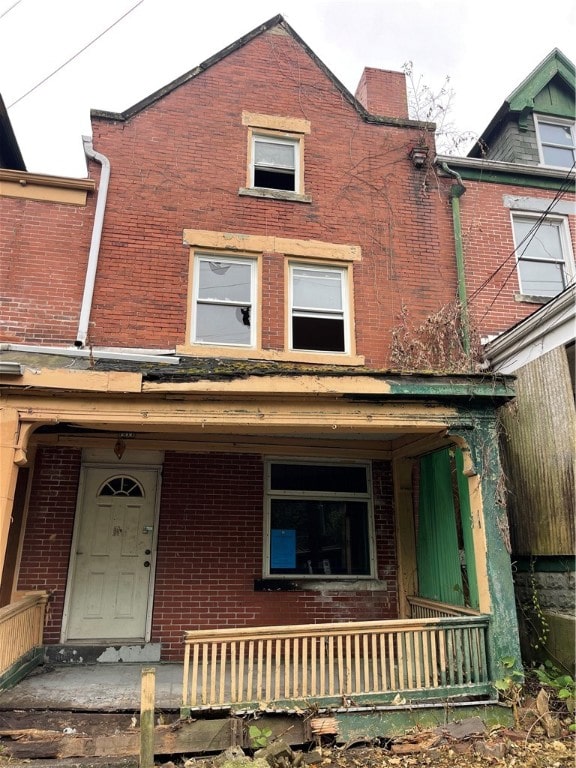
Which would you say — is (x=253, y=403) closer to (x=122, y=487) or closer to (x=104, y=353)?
(x=104, y=353)

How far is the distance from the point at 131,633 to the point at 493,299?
732 centimetres

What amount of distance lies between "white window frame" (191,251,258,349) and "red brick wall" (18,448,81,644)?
7.98 feet

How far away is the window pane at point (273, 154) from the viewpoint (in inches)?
366

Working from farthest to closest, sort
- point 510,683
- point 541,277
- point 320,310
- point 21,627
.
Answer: point 541,277 < point 320,310 < point 21,627 < point 510,683

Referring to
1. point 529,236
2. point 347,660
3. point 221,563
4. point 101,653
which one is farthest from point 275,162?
point 101,653

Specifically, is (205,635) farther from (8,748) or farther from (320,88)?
(320,88)

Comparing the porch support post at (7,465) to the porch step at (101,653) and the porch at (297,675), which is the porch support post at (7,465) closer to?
the porch at (297,675)

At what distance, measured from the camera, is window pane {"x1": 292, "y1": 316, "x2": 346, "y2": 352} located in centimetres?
841

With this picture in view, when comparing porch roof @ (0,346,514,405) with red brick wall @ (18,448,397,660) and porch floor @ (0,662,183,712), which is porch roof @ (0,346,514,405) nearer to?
red brick wall @ (18,448,397,660)

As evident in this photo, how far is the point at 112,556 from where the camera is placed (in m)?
7.32

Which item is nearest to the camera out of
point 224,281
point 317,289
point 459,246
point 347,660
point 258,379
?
point 347,660

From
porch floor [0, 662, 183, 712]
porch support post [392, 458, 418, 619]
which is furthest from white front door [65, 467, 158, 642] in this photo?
porch support post [392, 458, 418, 619]

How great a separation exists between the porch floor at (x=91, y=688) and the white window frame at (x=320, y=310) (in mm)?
4629

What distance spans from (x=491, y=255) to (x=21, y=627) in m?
8.63
